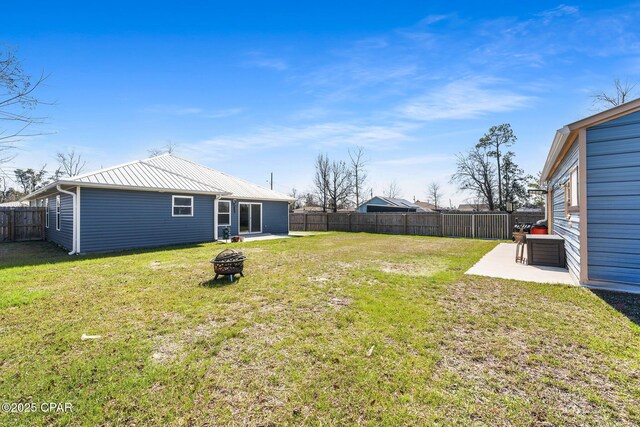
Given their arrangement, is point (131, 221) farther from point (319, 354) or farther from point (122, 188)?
point (319, 354)

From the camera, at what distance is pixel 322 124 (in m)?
18.1

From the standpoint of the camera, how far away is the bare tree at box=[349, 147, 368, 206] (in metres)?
30.4

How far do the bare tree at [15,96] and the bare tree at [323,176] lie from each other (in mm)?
25718

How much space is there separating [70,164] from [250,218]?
105 feet

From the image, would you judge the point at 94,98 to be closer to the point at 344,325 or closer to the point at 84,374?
the point at 84,374

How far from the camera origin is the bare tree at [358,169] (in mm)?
30406

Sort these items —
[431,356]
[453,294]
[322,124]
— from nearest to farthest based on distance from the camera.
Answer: [431,356] < [453,294] < [322,124]

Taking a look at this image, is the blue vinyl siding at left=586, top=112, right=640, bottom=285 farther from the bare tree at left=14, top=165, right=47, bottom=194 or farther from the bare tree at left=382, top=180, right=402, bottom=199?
the bare tree at left=14, top=165, right=47, bottom=194

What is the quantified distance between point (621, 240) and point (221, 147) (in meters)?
20.8

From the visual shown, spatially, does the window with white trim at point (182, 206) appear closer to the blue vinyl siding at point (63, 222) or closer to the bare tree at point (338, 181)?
the blue vinyl siding at point (63, 222)

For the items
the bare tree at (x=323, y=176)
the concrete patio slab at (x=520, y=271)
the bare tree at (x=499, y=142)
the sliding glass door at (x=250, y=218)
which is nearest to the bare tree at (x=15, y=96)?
the concrete patio slab at (x=520, y=271)

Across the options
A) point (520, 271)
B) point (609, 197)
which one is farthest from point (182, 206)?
point (609, 197)

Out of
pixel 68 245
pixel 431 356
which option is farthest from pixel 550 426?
pixel 68 245

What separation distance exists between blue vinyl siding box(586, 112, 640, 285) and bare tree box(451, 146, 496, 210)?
23.0 metres
